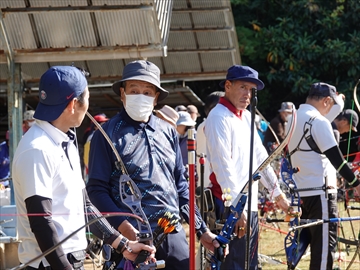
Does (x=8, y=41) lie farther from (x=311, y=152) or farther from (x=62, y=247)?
(x=62, y=247)

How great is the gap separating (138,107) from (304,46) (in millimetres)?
14651

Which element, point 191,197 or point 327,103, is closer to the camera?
point 191,197

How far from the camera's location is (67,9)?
9.50m

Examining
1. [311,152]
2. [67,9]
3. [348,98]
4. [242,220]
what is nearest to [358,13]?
[348,98]

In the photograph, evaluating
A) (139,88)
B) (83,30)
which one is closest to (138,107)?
(139,88)

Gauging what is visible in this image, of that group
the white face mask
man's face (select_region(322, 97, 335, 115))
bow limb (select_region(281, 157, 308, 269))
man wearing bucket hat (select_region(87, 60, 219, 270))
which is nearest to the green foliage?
man's face (select_region(322, 97, 335, 115))

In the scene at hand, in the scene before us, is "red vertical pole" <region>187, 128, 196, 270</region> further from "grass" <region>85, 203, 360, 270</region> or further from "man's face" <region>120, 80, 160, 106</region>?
"grass" <region>85, 203, 360, 270</region>

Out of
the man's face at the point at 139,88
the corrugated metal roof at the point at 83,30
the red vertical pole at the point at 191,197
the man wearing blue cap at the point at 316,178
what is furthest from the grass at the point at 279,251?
the red vertical pole at the point at 191,197

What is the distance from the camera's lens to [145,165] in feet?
14.4

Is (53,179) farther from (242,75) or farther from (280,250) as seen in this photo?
(280,250)

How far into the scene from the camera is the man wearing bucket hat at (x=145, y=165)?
4.34 m

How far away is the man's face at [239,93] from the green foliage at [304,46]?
12766mm

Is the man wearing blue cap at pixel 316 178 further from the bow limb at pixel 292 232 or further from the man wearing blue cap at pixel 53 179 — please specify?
the man wearing blue cap at pixel 53 179

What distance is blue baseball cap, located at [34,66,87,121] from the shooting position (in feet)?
11.1
